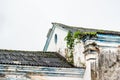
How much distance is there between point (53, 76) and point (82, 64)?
1529 millimetres

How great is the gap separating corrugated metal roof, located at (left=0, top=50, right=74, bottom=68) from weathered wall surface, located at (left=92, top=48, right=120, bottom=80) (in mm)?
1400

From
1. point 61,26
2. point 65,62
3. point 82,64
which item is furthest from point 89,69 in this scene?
point 61,26

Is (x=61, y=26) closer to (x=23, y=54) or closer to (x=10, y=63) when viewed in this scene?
(x=23, y=54)

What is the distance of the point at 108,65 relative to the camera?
53.9ft

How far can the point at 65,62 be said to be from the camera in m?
17.6

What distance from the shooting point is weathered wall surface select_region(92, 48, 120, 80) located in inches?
636

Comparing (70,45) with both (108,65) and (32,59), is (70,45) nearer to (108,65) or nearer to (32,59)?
(32,59)

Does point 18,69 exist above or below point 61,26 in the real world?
below

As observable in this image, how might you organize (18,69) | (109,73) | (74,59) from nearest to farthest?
(18,69), (109,73), (74,59)

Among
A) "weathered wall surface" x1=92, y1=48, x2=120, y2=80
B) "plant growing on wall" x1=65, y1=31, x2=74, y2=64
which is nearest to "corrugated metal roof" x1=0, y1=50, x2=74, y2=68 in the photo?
"plant growing on wall" x1=65, y1=31, x2=74, y2=64

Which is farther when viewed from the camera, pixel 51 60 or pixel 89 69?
pixel 51 60

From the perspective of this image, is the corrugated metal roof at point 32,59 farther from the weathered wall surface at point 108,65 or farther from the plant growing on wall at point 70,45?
the weathered wall surface at point 108,65

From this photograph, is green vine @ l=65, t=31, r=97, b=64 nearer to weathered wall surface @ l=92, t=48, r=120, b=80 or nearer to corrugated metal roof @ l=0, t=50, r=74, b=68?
corrugated metal roof @ l=0, t=50, r=74, b=68

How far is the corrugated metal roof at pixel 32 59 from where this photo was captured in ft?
52.9
